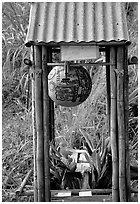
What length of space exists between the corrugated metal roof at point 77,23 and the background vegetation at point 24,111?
166cm

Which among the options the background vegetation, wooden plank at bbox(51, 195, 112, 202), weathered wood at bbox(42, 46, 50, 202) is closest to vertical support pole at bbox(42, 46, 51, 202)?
weathered wood at bbox(42, 46, 50, 202)

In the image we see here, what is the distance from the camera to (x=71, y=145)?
14.4 feet

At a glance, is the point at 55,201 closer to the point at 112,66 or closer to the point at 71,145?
the point at 112,66

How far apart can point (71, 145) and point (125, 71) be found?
1.85m

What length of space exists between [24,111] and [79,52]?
274 centimetres

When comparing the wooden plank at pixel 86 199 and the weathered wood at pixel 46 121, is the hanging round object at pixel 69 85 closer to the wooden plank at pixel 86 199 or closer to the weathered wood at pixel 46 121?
the weathered wood at pixel 46 121

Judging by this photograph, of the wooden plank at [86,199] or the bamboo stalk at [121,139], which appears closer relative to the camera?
the bamboo stalk at [121,139]

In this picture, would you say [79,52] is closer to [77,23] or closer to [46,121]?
[77,23]

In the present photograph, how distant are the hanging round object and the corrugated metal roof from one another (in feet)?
1.02

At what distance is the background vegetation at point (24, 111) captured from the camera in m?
4.32

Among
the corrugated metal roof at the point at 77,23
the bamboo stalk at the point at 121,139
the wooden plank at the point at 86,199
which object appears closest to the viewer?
the corrugated metal roof at the point at 77,23

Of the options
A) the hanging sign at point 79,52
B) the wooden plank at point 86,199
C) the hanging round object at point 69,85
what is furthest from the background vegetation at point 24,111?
the hanging sign at point 79,52

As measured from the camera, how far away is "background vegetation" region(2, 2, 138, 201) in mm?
4316

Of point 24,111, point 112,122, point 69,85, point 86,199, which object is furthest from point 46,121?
point 24,111
